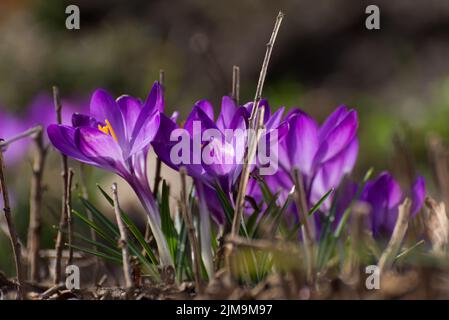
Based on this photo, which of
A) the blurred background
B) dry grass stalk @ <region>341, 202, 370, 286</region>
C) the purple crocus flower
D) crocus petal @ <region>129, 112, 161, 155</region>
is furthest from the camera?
the blurred background

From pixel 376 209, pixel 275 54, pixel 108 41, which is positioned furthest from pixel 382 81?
pixel 376 209

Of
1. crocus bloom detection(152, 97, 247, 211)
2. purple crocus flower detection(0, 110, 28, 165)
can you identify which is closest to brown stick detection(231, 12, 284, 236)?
crocus bloom detection(152, 97, 247, 211)

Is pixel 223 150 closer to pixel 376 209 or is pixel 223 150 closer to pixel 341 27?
pixel 376 209

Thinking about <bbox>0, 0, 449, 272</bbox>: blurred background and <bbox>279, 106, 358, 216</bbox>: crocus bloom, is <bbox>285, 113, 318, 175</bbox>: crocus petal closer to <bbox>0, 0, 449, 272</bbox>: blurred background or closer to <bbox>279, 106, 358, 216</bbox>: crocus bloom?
<bbox>279, 106, 358, 216</bbox>: crocus bloom

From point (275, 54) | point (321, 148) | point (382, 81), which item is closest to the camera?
point (321, 148)

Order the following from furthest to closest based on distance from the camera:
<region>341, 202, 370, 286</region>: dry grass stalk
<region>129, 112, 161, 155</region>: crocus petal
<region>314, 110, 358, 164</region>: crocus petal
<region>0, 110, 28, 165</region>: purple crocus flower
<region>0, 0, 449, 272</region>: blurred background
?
<region>0, 0, 449, 272</region>: blurred background < <region>0, 110, 28, 165</region>: purple crocus flower < <region>314, 110, 358, 164</region>: crocus petal < <region>129, 112, 161, 155</region>: crocus petal < <region>341, 202, 370, 286</region>: dry grass stalk

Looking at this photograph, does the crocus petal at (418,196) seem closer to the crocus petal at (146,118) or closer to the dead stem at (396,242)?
the dead stem at (396,242)
